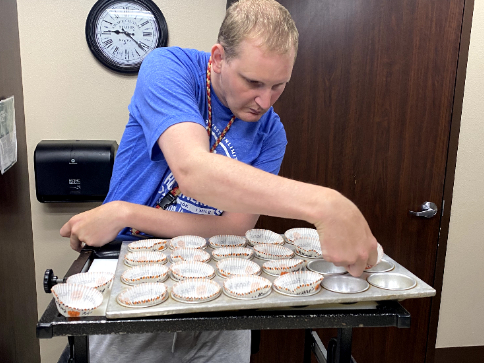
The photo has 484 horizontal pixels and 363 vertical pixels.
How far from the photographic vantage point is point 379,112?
6.93 ft

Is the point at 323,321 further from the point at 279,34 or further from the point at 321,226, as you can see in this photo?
the point at 279,34

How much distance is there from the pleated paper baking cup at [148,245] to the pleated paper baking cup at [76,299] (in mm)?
238

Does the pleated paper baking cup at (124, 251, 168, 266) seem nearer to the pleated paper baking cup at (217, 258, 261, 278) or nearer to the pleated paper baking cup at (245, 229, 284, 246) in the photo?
the pleated paper baking cup at (217, 258, 261, 278)

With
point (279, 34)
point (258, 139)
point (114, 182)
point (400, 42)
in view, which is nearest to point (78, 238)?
point (114, 182)

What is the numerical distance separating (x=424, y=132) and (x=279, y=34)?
1344mm

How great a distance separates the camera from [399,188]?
2184 millimetres

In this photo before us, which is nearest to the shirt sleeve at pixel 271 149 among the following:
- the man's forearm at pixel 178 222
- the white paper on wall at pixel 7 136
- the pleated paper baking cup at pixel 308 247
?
the man's forearm at pixel 178 222

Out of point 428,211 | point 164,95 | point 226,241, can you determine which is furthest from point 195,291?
point 428,211

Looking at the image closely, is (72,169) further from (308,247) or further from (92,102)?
(308,247)

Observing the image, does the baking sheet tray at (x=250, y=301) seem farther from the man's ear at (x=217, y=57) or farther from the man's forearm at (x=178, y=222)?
the man's ear at (x=217, y=57)

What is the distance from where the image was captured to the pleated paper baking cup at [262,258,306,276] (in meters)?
1.07

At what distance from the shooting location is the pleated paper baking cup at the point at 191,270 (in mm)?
1021

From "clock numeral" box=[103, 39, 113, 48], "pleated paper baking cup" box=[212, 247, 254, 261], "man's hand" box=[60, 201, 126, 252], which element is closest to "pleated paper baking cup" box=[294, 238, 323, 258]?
"pleated paper baking cup" box=[212, 247, 254, 261]

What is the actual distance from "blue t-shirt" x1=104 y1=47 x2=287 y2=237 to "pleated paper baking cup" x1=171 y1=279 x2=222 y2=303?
35 centimetres
